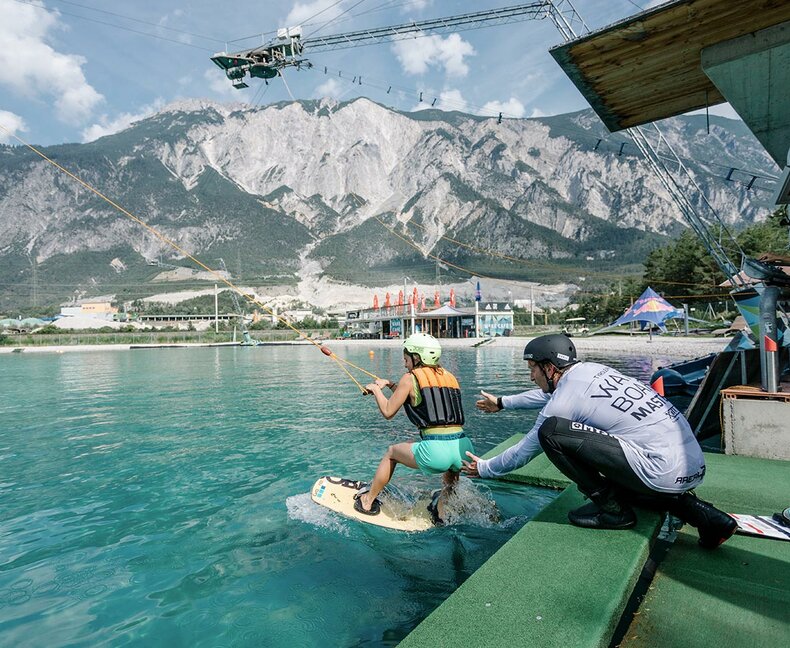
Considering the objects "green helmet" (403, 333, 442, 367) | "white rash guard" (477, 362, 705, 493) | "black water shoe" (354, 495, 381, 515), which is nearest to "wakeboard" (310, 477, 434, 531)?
"black water shoe" (354, 495, 381, 515)

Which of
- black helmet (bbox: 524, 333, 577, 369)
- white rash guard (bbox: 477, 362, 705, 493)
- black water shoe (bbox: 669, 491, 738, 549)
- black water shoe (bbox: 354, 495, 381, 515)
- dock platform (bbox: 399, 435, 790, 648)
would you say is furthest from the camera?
black water shoe (bbox: 354, 495, 381, 515)

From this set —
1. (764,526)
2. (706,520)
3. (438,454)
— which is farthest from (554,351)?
(764,526)

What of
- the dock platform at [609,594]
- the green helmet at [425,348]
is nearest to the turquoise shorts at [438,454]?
the green helmet at [425,348]

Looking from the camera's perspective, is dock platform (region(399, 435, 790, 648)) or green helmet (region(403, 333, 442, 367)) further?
green helmet (region(403, 333, 442, 367))

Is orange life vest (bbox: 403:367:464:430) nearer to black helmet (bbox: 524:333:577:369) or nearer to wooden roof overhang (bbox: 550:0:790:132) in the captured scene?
black helmet (bbox: 524:333:577:369)

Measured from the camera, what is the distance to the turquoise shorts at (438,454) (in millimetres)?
5074

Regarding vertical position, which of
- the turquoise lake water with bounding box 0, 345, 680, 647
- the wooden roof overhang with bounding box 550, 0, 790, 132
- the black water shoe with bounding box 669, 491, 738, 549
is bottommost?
the turquoise lake water with bounding box 0, 345, 680, 647

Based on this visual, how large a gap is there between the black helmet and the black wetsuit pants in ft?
1.61

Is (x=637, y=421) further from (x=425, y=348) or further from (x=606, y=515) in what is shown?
(x=425, y=348)

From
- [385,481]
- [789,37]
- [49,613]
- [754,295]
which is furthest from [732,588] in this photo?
[754,295]

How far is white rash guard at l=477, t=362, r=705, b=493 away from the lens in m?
3.51

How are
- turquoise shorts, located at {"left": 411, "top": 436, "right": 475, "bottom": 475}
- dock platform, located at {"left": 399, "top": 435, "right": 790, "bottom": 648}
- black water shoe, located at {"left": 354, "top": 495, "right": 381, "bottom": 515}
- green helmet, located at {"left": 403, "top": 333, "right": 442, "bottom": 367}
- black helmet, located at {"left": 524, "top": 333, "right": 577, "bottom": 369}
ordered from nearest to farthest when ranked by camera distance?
1. dock platform, located at {"left": 399, "top": 435, "right": 790, "bottom": 648}
2. black helmet, located at {"left": 524, "top": 333, "right": 577, "bottom": 369}
3. turquoise shorts, located at {"left": 411, "top": 436, "right": 475, "bottom": 475}
4. green helmet, located at {"left": 403, "top": 333, "right": 442, "bottom": 367}
5. black water shoe, located at {"left": 354, "top": 495, "right": 381, "bottom": 515}

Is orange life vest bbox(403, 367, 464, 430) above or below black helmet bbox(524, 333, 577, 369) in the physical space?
below

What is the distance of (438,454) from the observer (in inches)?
199
